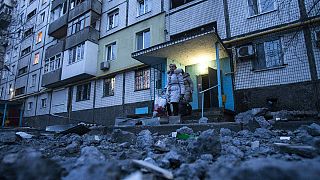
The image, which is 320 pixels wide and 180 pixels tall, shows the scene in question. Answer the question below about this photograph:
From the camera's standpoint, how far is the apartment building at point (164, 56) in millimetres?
7410

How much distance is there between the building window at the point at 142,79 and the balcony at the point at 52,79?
6989 millimetres

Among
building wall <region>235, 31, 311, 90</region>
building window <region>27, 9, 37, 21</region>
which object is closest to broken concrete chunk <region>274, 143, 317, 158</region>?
building wall <region>235, 31, 311, 90</region>

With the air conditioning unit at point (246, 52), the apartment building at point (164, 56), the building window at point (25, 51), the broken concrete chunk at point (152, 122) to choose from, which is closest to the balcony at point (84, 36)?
the apartment building at point (164, 56)

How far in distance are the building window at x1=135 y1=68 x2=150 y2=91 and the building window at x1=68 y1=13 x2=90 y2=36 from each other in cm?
590

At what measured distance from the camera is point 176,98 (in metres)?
6.52

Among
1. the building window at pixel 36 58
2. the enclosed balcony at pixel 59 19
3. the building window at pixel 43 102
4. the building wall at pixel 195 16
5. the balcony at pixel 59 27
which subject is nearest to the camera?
the building wall at pixel 195 16

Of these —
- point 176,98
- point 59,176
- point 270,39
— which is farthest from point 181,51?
point 59,176

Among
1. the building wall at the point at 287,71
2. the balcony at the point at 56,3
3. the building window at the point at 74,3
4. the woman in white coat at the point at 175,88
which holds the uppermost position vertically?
the balcony at the point at 56,3

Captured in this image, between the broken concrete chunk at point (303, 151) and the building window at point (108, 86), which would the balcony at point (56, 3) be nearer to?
the building window at point (108, 86)

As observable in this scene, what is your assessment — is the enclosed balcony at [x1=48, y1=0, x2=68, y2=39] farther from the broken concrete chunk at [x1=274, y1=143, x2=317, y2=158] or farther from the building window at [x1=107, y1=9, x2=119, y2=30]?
the broken concrete chunk at [x1=274, y1=143, x2=317, y2=158]

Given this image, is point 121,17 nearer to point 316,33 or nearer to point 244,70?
point 244,70

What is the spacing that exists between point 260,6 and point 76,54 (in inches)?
460

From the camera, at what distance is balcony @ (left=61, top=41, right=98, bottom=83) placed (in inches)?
525

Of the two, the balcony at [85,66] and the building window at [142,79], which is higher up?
the balcony at [85,66]
